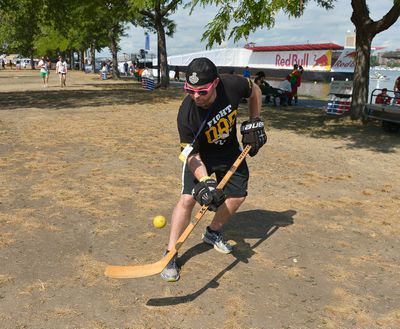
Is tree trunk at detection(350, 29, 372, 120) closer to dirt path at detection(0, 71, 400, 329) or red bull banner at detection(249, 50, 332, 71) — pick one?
dirt path at detection(0, 71, 400, 329)

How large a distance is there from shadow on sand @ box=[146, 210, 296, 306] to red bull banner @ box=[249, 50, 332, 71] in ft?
136

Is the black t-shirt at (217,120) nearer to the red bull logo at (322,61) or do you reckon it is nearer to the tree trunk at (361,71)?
the tree trunk at (361,71)

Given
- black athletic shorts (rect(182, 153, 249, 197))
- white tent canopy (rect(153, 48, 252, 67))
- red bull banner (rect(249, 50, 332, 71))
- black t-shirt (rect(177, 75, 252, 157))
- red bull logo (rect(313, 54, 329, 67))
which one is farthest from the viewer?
white tent canopy (rect(153, 48, 252, 67))

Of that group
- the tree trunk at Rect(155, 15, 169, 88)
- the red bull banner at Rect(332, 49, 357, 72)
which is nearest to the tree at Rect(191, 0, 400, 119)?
the tree trunk at Rect(155, 15, 169, 88)

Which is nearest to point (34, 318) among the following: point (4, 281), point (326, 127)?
point (4, 281)

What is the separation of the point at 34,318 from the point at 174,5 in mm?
22362

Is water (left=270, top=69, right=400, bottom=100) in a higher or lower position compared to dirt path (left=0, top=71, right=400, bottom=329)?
higher

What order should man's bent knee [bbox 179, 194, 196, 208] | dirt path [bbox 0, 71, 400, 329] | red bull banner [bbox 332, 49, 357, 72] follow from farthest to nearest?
red bull banner [bbox 332, 49, 357, 72]
man's bent knee [bbox 179, 194, 196, 208]
dirt path [bbox 0, 71, 400, 329]

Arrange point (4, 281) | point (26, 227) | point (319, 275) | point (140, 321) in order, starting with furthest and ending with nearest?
point (26, 227)
point (319, 275)
point (4, 281)
point (140, 321)

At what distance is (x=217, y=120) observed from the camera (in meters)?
3.79

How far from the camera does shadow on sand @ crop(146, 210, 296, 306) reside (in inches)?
139

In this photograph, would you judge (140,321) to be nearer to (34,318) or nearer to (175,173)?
(34,318)

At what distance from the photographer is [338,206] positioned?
5914 millimetres

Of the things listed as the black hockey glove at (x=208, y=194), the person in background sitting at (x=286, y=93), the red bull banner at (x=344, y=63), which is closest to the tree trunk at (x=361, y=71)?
the person in background sitting at (x=286, y=93)
